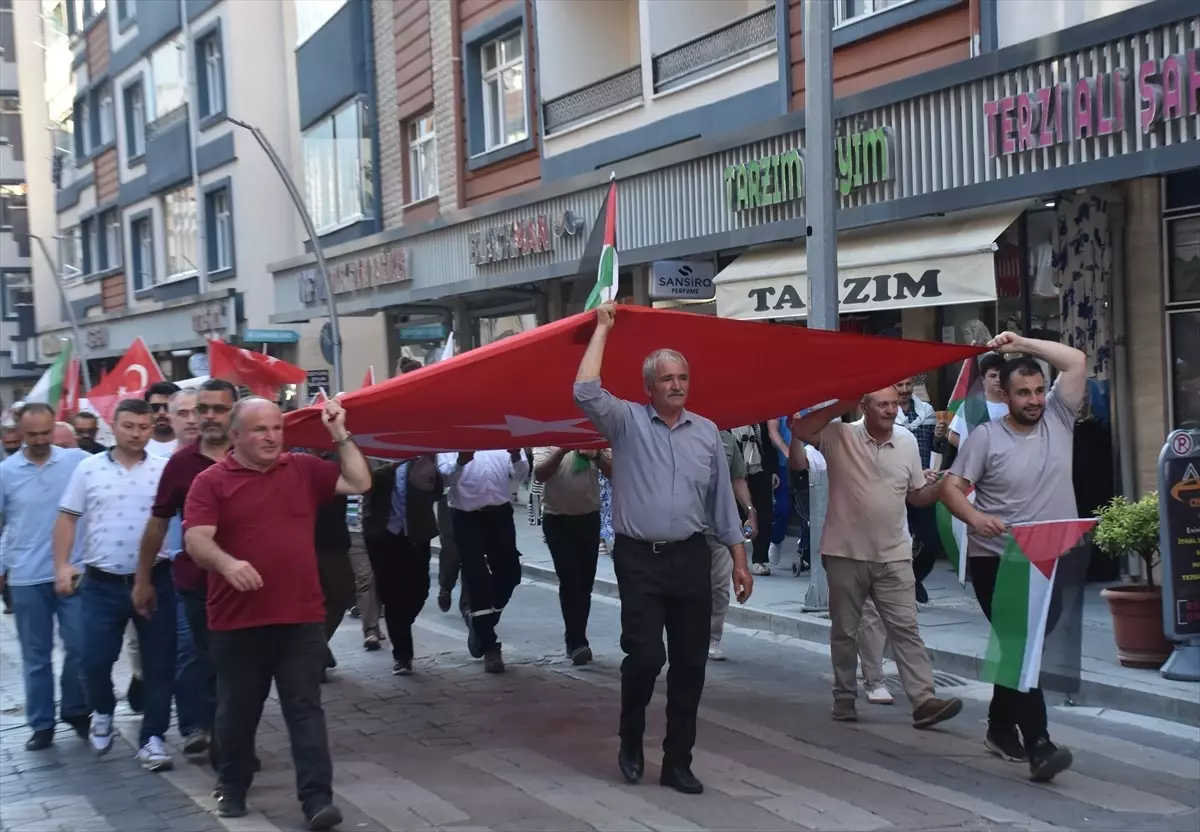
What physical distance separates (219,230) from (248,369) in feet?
74.3

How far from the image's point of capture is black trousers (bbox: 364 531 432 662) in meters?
9.23

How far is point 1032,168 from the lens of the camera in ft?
35.9

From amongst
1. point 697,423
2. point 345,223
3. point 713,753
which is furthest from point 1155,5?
point 345,223

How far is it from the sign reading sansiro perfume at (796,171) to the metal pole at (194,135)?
21.1m

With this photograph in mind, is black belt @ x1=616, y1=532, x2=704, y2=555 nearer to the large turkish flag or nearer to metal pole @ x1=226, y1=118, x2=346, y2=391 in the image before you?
the large turkish flag

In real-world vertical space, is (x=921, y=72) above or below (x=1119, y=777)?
above

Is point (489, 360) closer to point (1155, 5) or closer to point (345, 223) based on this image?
point (1155, 5)

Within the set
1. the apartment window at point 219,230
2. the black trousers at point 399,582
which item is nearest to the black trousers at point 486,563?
the black trousers at point 399,582

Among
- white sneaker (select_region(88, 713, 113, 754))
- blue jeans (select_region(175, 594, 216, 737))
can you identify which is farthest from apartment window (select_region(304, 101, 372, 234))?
blue jeans (select_region(175, 594, 216, 737))

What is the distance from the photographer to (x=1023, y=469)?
6293mm

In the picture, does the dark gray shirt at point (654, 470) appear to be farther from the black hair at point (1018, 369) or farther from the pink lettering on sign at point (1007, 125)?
the pink lettering on sign at point (1007, 125)

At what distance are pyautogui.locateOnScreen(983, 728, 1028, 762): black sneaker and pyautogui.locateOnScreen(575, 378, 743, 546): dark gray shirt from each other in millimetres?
1805

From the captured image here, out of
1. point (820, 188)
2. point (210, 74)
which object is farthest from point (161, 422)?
point (210, 74)

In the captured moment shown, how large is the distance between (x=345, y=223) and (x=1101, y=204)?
663 inches
